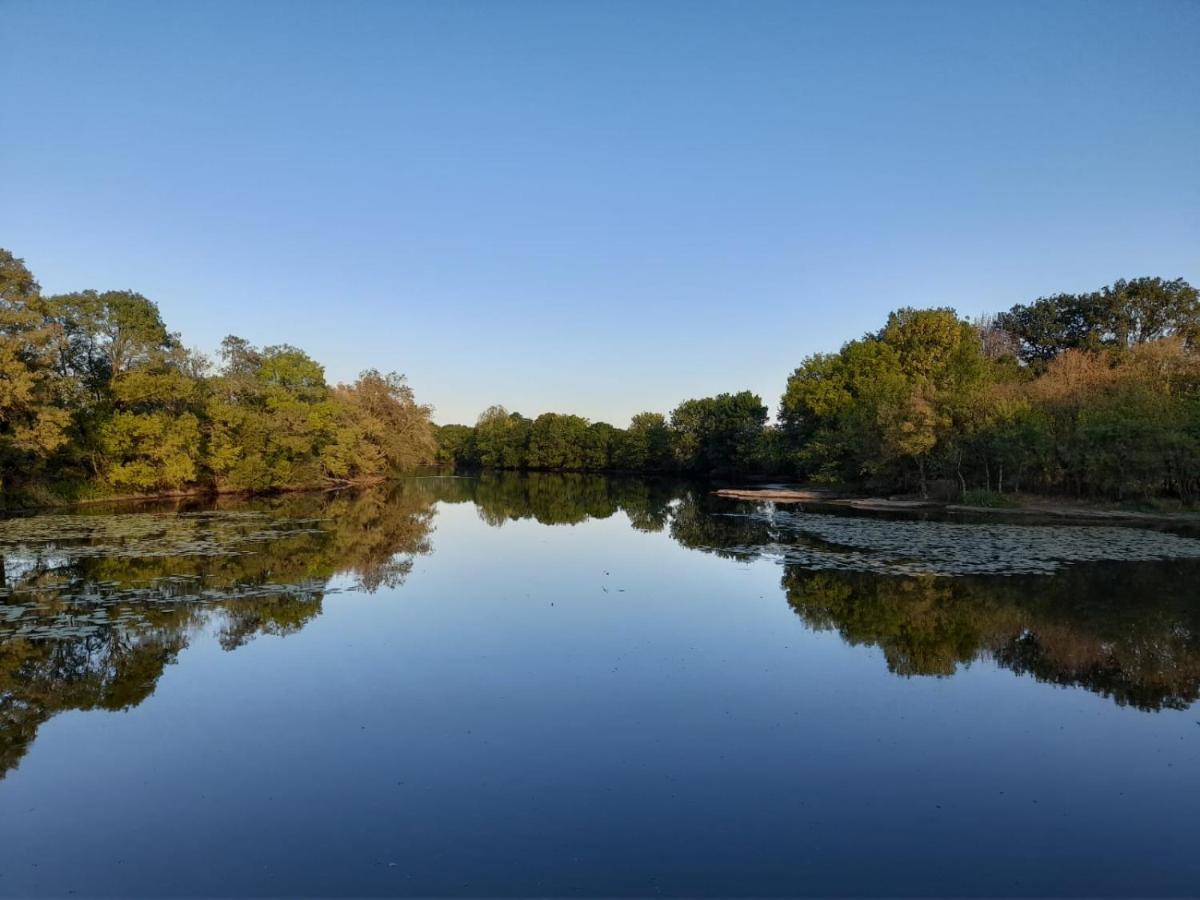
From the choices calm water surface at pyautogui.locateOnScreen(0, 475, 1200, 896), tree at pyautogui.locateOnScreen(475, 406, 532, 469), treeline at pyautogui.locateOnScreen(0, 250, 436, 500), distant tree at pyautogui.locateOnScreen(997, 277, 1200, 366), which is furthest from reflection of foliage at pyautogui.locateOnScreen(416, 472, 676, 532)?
tree at pyautogui.locateOnScreen(475, 406, 532, 469)

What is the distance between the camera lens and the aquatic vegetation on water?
54.1 feet

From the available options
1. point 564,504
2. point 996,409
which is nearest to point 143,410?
point 564,504

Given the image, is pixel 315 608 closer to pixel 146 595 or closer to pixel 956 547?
pixel 146 595

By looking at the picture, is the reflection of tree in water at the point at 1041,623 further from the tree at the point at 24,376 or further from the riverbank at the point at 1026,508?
the tree at the point at 24,376

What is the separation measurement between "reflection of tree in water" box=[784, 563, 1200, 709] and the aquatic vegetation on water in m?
1.18

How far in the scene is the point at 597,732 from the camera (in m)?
7.01

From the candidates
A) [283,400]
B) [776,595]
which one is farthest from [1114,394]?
[283,400]

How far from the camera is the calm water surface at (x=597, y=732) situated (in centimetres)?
482

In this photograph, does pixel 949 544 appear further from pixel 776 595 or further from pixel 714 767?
pixel 714 767

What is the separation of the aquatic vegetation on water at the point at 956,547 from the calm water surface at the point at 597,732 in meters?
1.08

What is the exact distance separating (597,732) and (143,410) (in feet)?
118

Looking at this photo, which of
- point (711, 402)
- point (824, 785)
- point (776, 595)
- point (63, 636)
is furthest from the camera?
point (711, 402)

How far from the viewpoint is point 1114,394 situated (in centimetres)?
3086

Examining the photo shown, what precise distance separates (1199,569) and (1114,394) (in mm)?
18480
